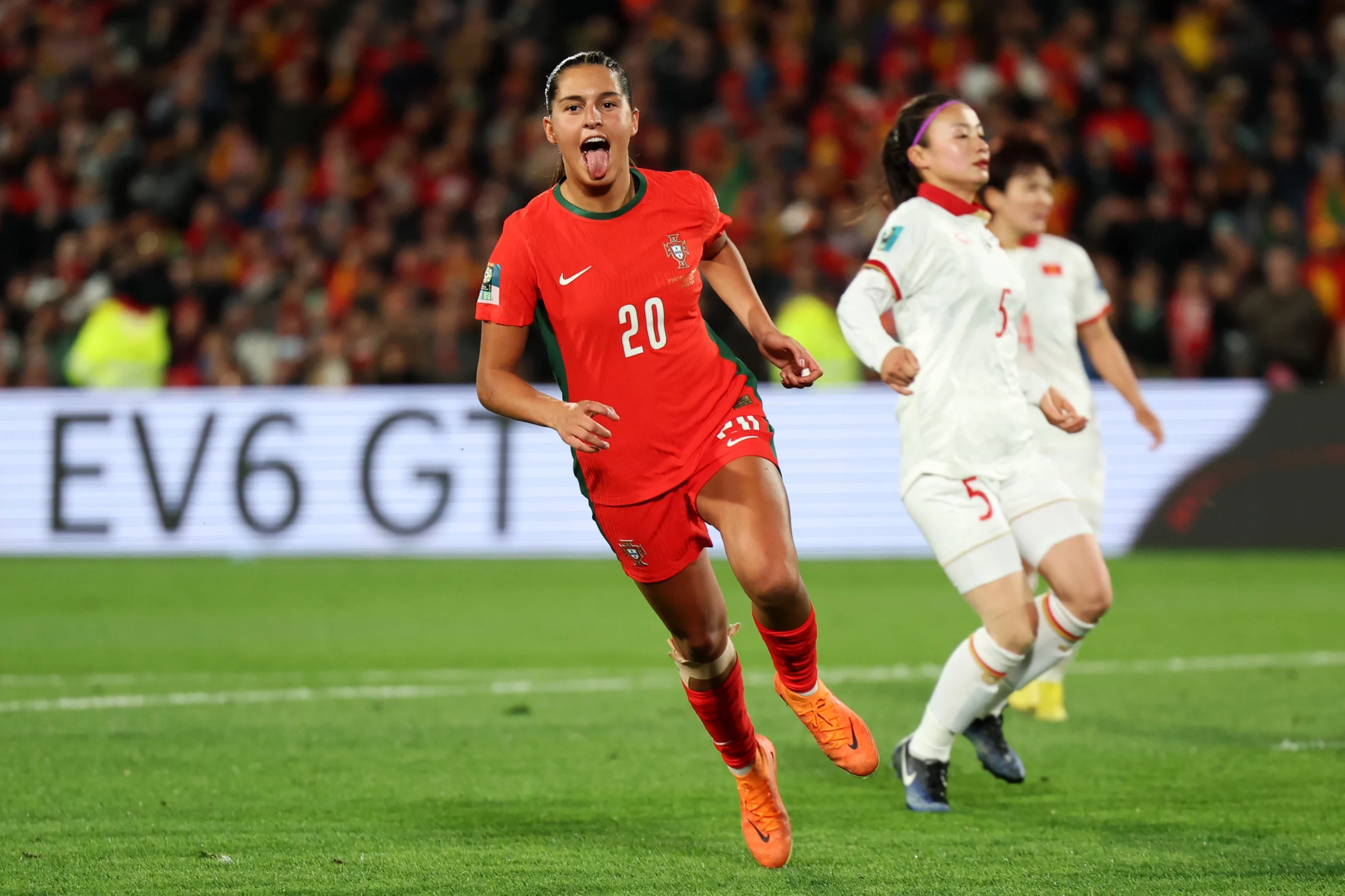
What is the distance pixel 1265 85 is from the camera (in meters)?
17.7

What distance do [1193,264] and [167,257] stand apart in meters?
9.58

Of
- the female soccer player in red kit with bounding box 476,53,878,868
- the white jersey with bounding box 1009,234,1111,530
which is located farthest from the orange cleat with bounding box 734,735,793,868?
the white jersey with bounding box 1009,234,1111,530

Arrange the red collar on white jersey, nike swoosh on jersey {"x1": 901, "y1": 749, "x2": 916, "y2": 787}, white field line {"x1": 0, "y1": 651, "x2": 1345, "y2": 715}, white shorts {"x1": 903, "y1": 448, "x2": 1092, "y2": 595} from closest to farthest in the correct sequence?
1. white shorts {"x1": 903, "y1": 448, "x2": 1092, "y2": 595}
2. nike swoosh on jersey {"x1": 901, "y1": 749, "x2": 916, "y2": 787}
3. the red collar on white jersey
4. white field line {"x1": 0, "y1": 651, "x2": 1345, "y2": 715}

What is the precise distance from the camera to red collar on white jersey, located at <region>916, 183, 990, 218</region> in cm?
580

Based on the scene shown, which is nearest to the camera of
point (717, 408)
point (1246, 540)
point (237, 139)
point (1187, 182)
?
point (717, 408)

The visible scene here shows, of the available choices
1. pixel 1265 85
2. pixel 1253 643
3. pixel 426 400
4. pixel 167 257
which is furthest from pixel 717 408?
pixel 1265 85

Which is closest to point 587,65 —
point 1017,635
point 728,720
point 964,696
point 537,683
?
point 728,720

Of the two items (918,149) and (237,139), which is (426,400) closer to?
(237,139)

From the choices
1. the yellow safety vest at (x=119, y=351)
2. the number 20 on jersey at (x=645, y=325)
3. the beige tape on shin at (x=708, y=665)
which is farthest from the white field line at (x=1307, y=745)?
the yellow safety vest at (x=119, y=351)

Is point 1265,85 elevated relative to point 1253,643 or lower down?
elevated

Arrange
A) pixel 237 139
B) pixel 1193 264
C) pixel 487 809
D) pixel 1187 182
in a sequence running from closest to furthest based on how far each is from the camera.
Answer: pixel 487 809
pixel 1193 264
pixel 1187 182
pixel 237 139

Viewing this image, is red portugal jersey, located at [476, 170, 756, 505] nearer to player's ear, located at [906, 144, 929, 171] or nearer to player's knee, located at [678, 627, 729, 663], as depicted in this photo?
player's knee, located at [678, 627, 729, 663]

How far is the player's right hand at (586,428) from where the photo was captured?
427cm

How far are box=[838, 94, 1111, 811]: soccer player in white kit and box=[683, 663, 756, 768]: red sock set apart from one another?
87 centimetres
